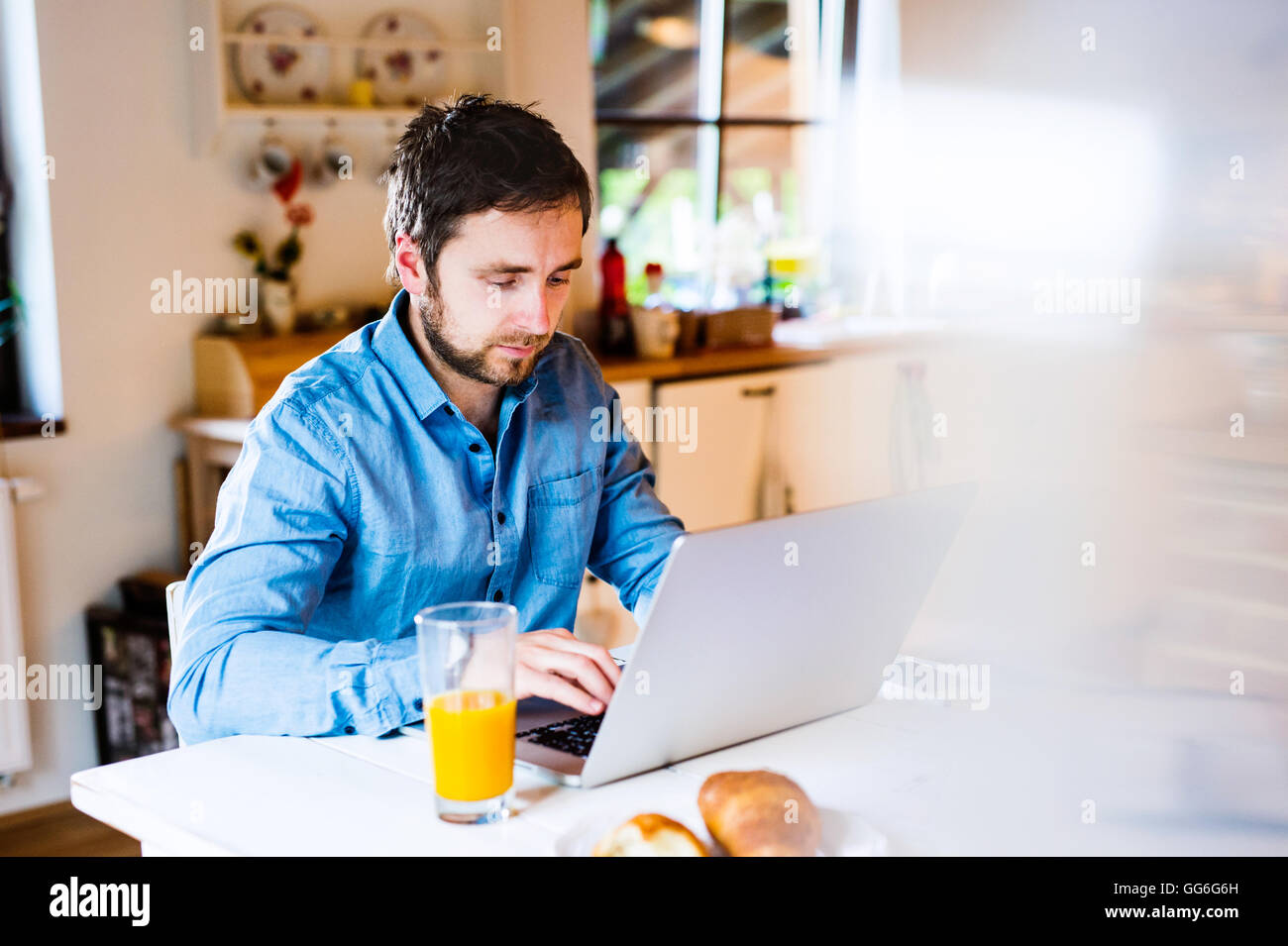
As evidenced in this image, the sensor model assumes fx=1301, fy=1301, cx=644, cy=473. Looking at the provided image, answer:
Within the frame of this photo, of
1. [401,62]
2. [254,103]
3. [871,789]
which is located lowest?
[871,789]

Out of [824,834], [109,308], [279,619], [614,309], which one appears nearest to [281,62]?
[109,308]

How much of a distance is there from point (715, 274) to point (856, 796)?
11.7ft

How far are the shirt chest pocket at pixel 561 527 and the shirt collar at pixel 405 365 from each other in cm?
11

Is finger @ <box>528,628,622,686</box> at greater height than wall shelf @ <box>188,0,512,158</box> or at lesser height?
lesser

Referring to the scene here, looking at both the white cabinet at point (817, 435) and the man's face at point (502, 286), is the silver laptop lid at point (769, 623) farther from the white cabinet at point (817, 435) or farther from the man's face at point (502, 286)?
the white cabinet at point (817, 435)

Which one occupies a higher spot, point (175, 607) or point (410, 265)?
point (410, 265)

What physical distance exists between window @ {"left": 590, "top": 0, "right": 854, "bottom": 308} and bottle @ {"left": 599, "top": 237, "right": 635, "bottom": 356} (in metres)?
0.35

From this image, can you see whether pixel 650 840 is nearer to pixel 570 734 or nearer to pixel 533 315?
pixel 570 734

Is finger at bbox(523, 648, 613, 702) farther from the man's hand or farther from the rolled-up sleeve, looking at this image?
the rolled-up sleeve

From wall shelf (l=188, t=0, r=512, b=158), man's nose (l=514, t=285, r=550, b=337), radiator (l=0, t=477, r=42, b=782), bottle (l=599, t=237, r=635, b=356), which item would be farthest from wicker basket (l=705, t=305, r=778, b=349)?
man's nose (l=514, t=285, r=550, b=337)

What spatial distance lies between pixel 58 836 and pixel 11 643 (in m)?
0.41

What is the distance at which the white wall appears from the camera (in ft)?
8.84

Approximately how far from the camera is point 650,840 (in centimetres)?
84

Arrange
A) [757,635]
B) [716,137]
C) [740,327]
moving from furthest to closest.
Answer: [716,137] < [740,327] < [757,635]
